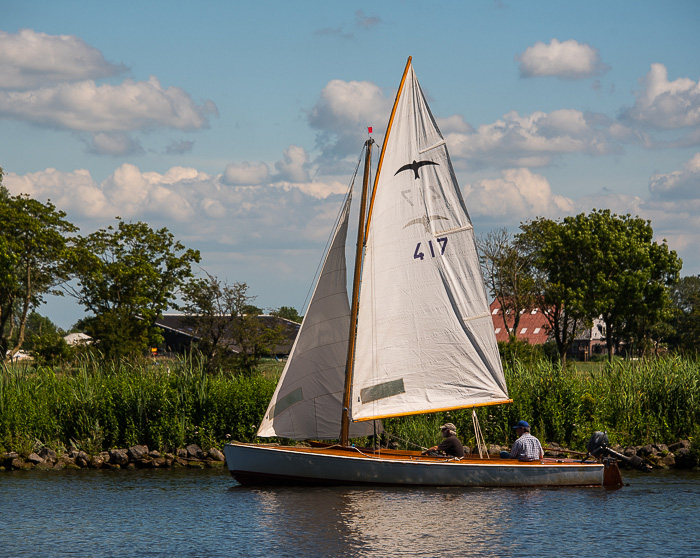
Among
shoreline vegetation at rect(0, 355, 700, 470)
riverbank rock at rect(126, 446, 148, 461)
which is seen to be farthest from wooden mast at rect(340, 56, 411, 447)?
riverbank rock at rect(126, 446, 148, 461)

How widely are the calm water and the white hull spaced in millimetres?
351

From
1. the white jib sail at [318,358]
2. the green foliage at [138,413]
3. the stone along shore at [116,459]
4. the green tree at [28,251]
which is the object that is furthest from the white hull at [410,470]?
the green tree at [28,251]

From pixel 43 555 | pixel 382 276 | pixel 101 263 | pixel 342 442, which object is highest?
pixel 101 263

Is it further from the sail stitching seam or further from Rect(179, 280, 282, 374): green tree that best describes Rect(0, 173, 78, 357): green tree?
the sail stitching seam

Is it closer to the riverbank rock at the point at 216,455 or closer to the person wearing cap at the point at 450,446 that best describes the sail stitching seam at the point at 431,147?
the person wearing cap at the point at 450,446

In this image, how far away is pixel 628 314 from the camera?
84938 millimetres

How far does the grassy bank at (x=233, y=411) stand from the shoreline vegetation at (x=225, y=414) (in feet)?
0.13

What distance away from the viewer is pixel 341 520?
25109 millimetres

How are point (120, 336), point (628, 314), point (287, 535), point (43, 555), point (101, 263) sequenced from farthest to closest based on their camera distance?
point (628, 314), point (101, 263), point (120, 336), point (287, 535), point (43, 555)

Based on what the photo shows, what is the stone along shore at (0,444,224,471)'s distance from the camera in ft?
118

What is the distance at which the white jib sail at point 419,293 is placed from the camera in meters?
30.0

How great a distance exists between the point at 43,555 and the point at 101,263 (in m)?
53.7

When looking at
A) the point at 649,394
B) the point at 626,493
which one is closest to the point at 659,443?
the point at 649,394

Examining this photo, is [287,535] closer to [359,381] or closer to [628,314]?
[359,381]
